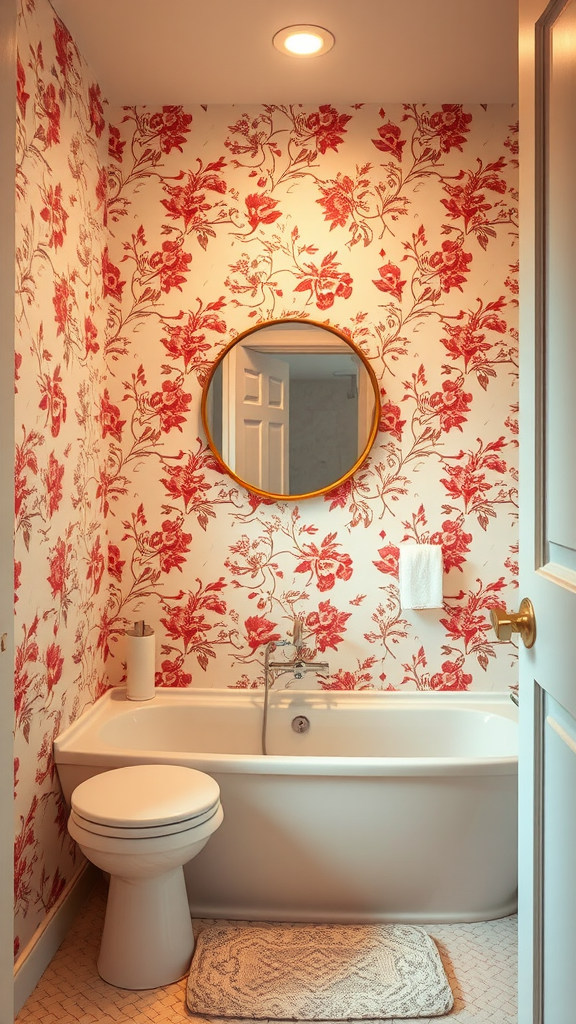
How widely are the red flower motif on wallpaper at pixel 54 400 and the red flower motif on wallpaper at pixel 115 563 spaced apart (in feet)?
2.23

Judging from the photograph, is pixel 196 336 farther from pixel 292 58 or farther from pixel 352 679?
pixel 352 679

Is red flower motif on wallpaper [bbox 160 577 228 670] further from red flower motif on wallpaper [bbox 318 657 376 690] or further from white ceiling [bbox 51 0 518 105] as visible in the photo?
white ceiling [bbox 51 0 518 105]

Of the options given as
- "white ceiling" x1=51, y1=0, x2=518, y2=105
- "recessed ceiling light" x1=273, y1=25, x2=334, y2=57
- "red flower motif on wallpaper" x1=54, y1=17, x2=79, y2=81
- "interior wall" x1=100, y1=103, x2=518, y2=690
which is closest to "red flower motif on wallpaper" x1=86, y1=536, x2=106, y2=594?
"interior wall" x1=100, y1=103, x2=518, y2=690

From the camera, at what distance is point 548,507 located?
4.02 feet

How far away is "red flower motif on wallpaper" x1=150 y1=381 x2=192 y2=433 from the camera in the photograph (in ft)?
9.60

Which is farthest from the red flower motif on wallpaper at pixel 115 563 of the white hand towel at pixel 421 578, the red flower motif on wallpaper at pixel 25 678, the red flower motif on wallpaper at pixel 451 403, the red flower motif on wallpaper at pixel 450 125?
→ the red flower motif on wallpaper at pixel 450 125

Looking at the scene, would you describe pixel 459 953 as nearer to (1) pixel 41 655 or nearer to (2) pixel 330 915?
(2) pixel 330 915

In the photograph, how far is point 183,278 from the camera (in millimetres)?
2912

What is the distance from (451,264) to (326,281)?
1.47 ft

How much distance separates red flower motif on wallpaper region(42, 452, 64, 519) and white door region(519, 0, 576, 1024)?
1399 mm

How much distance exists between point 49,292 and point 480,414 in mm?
1516

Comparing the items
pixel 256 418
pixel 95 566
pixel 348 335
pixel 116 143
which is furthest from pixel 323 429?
pixel 116 143

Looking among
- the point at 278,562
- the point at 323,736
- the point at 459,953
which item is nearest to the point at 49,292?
the point at 278,562

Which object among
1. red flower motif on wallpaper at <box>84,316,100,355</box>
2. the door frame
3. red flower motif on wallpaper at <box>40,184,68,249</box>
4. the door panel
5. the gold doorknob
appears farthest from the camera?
red flower motif on wallpaper at <box>84,316,100,355</box>
